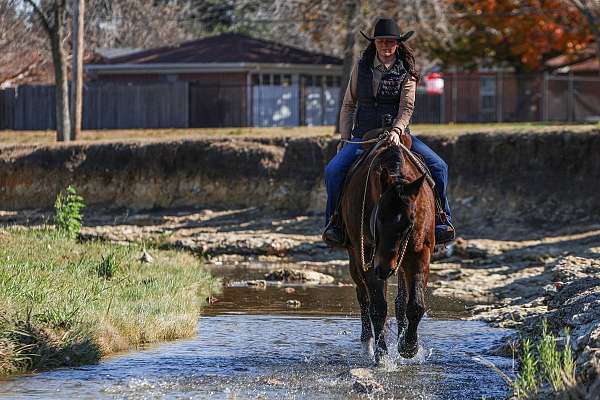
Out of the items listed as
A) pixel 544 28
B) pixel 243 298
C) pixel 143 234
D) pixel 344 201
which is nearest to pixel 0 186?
pixel 143 234

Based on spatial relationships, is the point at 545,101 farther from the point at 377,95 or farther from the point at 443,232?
the point at 443,232

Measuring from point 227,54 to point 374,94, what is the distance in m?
37.8

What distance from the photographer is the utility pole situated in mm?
34656

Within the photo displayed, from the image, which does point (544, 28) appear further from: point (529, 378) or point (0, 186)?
point (529, 378)

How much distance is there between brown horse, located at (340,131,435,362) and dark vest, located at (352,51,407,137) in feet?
1.63

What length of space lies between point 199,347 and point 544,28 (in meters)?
36.9

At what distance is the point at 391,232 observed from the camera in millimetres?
10914

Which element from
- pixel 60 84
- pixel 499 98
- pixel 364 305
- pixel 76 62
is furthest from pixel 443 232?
pixel 499 98

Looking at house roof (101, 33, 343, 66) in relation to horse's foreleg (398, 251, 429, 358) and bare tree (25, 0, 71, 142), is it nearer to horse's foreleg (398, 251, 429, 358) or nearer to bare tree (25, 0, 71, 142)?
bare tree (25, 0, 71, 142)

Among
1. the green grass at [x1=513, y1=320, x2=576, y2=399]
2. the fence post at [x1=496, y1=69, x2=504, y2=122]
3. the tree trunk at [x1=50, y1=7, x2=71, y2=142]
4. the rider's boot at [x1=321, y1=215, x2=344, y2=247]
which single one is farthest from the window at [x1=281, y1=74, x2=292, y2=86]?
the green grass at [x1=513, y1=320, x2=576, y2=399]

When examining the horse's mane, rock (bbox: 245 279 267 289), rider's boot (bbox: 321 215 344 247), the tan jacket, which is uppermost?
the tan jacket

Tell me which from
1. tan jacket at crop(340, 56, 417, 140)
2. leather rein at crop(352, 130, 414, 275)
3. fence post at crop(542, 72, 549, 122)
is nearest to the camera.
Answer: leather rein at crop(352, 130, 414, 275)

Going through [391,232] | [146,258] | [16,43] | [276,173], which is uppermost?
[16,43]

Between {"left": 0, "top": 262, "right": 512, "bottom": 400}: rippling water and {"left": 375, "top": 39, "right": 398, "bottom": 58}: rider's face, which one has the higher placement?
{"left": 375, "top": 39, "right": 398, "bottom": 58}: rider's face
